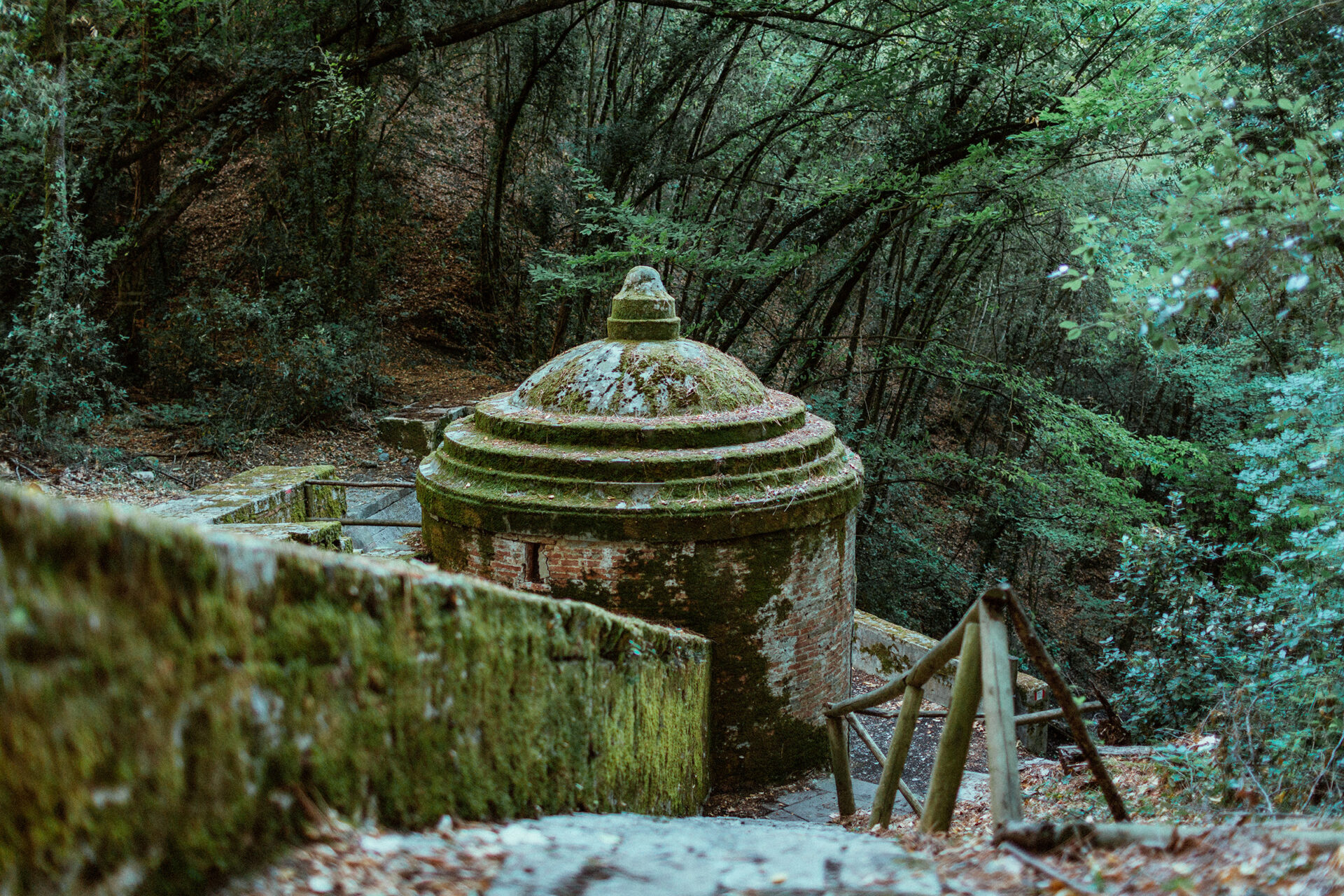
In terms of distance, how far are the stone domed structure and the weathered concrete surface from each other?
3355mm

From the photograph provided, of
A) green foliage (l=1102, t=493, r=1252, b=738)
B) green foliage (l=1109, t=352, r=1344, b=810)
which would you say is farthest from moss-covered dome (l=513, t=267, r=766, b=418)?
green foliage (l=1102, t=493, r=1252, b=738)

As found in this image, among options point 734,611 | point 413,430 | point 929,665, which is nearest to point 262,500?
point 734,611

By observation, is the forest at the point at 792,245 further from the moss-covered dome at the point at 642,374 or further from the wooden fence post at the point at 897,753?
the moss-covered dome at the point at 642,374

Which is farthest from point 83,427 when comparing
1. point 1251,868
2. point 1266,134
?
point 1266,134

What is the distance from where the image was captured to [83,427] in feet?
37.6

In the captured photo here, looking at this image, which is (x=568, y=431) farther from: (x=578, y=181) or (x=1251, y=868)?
(x=578, y=181)

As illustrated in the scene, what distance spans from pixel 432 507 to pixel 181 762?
544 centimetres

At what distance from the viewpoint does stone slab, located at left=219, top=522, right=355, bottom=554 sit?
6.65 meters

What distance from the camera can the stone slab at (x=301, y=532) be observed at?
6652 millimetres

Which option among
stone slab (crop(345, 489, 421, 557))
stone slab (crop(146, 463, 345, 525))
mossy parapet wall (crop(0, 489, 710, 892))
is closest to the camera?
mossy parapet wall (crop(0, 489, 710, 892))

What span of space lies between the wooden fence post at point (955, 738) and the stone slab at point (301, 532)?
4.92 meters

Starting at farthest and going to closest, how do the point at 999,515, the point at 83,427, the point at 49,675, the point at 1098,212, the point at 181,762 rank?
the point at 999,515
the point at 1098,212
the point at 83,427
the point at 181,762
the point at 49,675

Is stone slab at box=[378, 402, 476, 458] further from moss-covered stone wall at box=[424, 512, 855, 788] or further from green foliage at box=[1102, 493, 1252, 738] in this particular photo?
green foliage at box=[1102, 493, 1252, 738]

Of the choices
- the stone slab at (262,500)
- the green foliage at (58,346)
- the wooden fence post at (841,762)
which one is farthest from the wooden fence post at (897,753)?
the green foliage at (58,346)
